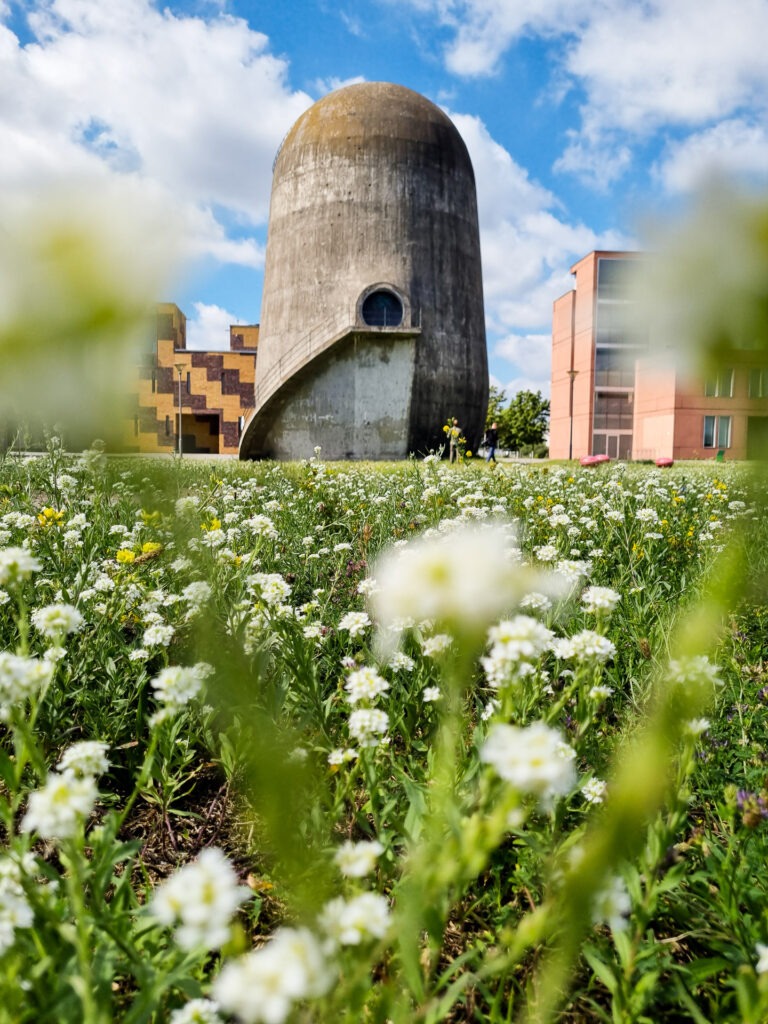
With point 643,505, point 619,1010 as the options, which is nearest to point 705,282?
point 619,1010

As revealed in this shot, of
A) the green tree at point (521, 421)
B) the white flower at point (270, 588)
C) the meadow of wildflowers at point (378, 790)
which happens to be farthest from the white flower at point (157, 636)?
the green tree at point (521, 421)

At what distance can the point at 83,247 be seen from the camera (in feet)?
1.13

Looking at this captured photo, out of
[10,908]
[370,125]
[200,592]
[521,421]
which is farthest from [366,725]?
[521,421]

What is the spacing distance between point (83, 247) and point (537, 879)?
1380 millimetres

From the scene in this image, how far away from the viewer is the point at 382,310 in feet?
45.6

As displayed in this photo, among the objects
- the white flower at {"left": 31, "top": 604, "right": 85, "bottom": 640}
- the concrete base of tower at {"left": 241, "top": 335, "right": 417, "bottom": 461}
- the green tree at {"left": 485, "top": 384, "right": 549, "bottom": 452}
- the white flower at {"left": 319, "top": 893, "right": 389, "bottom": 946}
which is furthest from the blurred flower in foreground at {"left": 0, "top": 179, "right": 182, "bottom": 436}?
the green tree at {"left": 485, "top": 384, "right": 549, "bottom": 452}

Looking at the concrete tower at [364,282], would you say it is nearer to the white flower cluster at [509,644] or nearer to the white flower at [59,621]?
the white flower at [59,621]

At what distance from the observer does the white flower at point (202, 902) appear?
0.48 metres

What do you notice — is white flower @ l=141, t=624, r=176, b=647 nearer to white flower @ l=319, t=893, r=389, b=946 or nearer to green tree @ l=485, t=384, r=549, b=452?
white flower @ l=319, t=893, r=389, b=946

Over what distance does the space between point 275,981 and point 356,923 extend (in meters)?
0.14

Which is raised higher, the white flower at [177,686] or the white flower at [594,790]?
the white flower at [177,686]

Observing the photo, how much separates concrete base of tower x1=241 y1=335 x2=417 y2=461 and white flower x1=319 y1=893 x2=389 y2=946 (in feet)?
45.4

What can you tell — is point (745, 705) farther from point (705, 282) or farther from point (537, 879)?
point (705, 282)

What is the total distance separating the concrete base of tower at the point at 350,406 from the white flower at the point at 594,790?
43.1 feet
